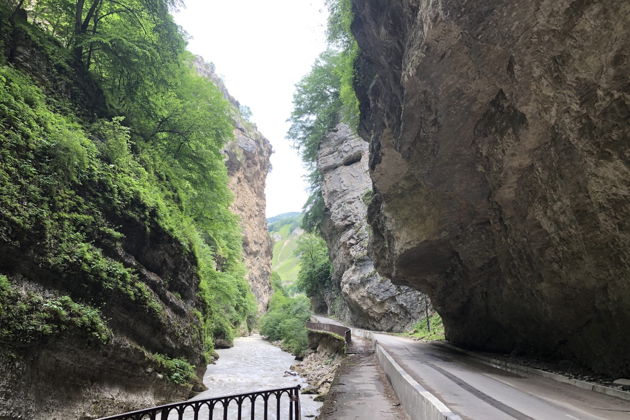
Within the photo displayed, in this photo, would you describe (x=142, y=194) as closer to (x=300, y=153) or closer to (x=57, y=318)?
(x=57, y=318)

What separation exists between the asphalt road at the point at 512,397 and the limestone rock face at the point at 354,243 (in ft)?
74.3

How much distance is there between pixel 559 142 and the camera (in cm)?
861

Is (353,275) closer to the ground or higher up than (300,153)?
closer to the ground

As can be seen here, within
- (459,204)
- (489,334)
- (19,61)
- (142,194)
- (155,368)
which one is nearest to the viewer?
(155,368)

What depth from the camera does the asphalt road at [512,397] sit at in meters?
6.63

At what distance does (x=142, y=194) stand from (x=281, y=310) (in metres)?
40.8

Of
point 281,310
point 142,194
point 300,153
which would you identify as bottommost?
point 281,310

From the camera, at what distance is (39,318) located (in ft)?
25.2

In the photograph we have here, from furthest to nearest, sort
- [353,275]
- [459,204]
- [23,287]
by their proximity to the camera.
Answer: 1. [353,275]
2. [459,204]
3. [23,287]

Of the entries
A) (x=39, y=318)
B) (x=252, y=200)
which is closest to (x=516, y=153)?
(x=39, y=318)

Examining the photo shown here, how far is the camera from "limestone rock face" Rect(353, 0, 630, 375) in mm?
7145

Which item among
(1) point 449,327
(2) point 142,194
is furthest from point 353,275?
(2) point 142,194

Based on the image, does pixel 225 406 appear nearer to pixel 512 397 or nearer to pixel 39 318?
→ pixel 39 318

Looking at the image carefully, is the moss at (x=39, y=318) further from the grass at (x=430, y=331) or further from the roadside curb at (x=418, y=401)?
the grass at (x=430, y=331)
